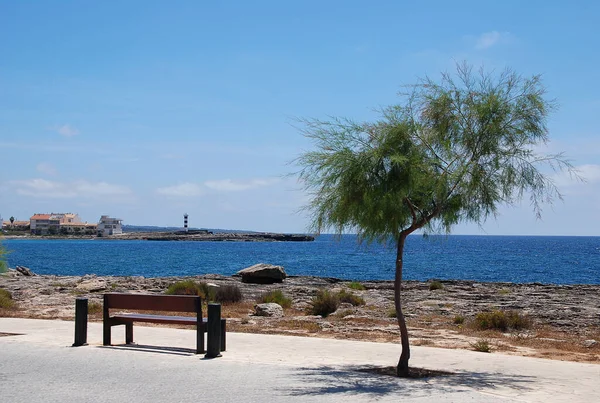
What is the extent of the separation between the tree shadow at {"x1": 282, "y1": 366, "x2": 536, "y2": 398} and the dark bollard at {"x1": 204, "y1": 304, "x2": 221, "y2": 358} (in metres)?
1.54

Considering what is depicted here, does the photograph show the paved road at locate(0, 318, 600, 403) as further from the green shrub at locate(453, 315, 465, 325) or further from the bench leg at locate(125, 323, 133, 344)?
the green shrub at locate(453, 315, 465, 325)

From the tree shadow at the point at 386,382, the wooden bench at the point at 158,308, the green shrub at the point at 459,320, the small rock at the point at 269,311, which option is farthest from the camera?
the small rock at the point at 269,311

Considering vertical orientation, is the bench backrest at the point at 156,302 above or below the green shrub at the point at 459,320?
above

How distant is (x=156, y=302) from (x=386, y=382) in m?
4.45

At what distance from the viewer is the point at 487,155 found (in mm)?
10797

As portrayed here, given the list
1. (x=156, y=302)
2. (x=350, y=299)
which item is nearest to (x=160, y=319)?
(x=156, y=302)

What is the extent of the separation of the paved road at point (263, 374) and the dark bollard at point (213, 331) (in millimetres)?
195

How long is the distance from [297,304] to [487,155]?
15862 millimetres

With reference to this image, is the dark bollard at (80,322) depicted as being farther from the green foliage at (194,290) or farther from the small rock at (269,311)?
the green foliage at (194,290)

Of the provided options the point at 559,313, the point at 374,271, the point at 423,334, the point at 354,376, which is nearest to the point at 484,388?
the point at 354,376

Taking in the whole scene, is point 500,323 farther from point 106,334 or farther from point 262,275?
point 262,275

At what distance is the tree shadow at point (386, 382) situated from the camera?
9.09 metres

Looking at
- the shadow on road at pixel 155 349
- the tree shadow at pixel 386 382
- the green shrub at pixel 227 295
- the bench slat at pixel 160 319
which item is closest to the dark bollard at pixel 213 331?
the bench slat at pixel 160 319

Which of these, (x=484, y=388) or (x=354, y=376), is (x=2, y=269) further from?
(x=484, y=388)
